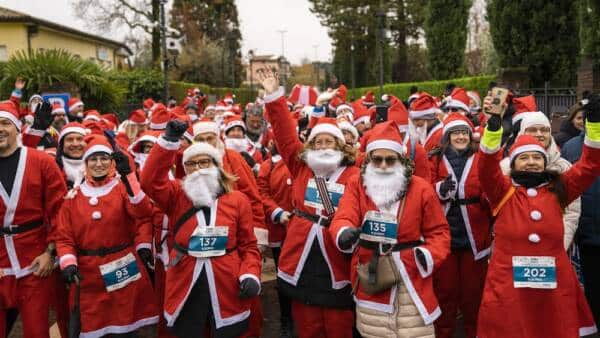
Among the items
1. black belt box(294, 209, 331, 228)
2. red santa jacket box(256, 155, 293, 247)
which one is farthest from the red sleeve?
red santa jacket box(256, 155, 293, 247)

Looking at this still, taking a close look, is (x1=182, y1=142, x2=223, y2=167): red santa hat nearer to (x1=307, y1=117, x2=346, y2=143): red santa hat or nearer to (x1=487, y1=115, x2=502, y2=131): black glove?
(x1=307, y1=117, x2=346, y2=143): red santa hat

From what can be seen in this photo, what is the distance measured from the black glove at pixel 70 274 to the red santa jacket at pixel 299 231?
1.46 metres

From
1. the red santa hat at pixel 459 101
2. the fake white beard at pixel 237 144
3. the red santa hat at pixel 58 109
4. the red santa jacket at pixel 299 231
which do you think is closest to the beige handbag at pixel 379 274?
the red santa jacket at pixel 299 231

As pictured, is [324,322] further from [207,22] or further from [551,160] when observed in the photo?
[207,22]

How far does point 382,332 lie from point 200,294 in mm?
1259

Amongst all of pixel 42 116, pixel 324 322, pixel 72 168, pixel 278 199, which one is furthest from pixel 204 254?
pixel 42 116

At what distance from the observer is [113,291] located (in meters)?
4.39

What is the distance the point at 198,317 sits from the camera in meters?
4.13

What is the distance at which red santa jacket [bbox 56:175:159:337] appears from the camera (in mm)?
4340

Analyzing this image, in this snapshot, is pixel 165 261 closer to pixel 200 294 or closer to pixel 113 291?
pixel 113 291

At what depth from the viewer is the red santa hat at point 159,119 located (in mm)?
6348

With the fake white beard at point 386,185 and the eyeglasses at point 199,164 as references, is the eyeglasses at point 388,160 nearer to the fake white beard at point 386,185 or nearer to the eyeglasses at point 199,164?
the fake white beard at point 386,185

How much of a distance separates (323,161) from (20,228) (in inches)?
91.1

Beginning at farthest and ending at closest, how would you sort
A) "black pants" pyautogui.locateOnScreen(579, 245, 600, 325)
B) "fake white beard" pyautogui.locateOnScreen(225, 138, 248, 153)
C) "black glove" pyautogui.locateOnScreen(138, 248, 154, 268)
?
"fake white beard" pyautogui.locateOnScreen(225, 138, 248, 153) < "black pants" pyautogui.locateOnScreen(579, 245, 600, 325) < "black glove" pyautogui.locateOnScreen(138, 248, 154, 268)
